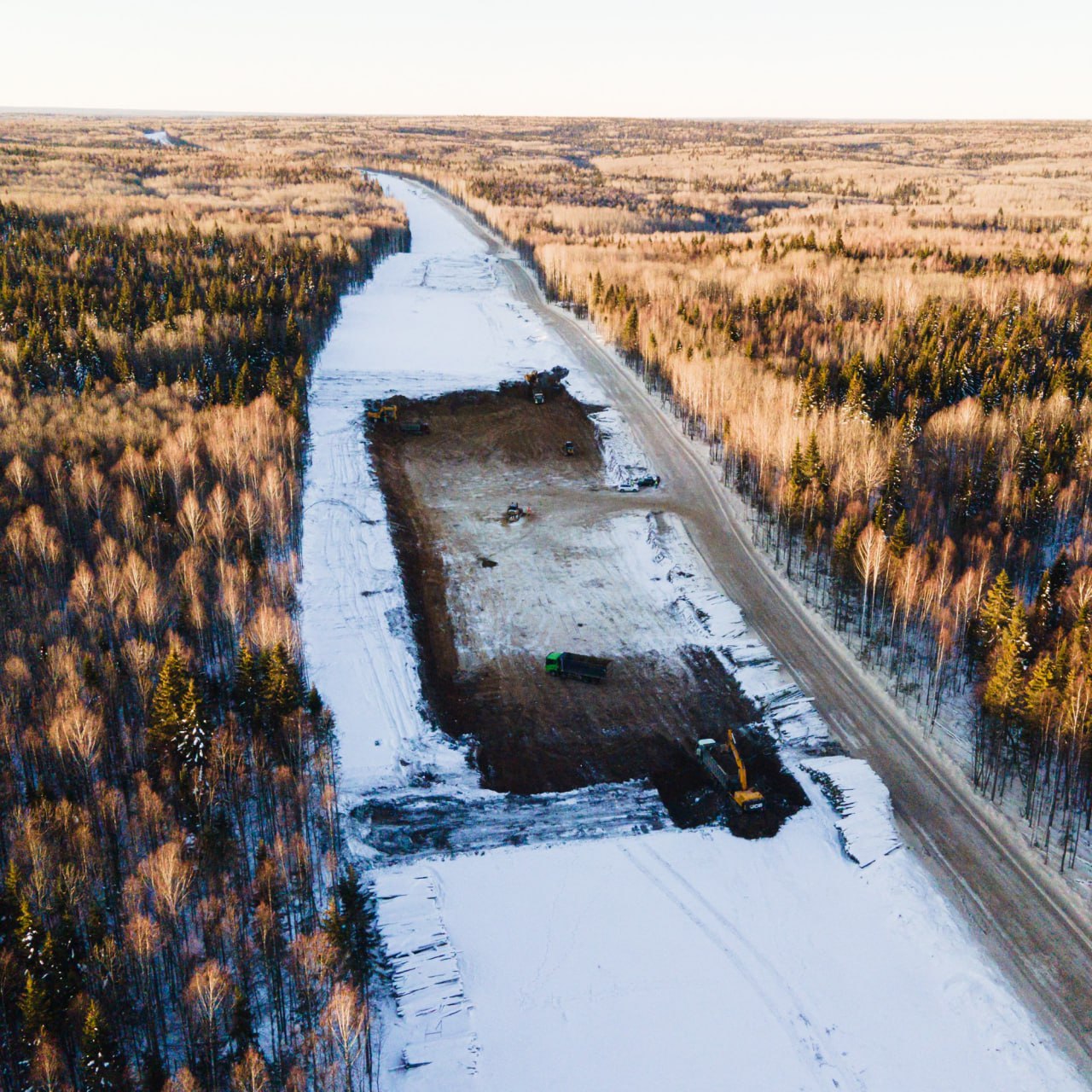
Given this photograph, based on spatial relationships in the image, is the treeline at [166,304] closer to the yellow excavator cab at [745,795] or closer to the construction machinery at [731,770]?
the construction machinery at [731,770]

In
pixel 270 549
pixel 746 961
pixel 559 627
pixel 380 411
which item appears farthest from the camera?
pixel 380 411

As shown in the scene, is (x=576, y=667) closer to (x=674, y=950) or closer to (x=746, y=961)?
(x=674, y=950)

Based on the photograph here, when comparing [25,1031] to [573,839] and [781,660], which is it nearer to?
[573,839]

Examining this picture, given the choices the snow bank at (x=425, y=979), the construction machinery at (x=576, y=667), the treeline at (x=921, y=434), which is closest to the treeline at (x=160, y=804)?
the snow bank at (x=425, y=979)

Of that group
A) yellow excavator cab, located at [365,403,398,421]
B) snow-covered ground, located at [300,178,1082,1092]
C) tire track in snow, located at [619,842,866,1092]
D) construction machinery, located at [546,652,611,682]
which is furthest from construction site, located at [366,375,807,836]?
tire track in snow, located at [619,842,866,1092]

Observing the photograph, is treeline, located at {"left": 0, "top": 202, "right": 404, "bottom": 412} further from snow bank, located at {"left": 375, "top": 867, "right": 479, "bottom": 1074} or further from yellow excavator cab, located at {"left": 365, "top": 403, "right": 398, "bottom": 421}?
snow bank, located at {"left": 375, "top": 867, "right": 479, "bottom": 1074}

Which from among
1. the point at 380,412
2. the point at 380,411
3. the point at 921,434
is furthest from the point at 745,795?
the point at 380,411

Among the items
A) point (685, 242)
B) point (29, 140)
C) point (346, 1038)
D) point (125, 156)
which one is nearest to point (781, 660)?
point (346, 1038)
